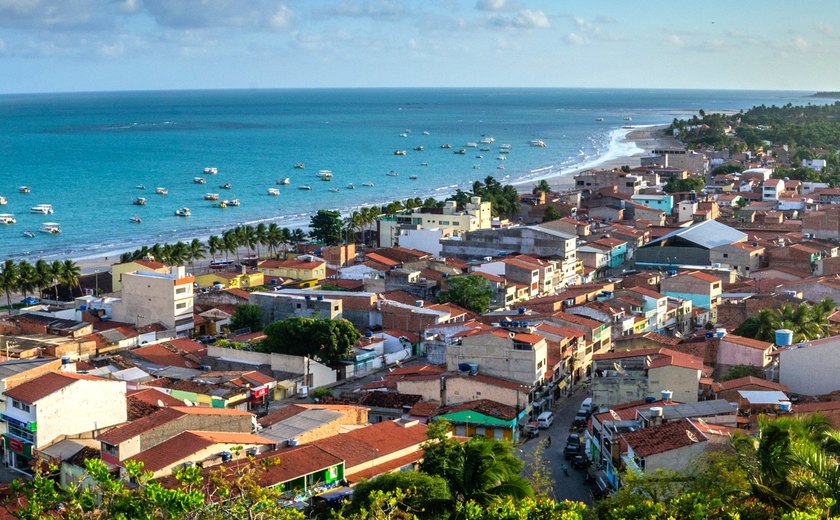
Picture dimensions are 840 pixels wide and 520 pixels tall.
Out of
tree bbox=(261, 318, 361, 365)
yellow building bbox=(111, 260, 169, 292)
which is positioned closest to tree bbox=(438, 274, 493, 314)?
tree bbox=(261, 318, 361, 365)

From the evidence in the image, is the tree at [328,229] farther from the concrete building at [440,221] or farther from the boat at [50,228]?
the boat at [50,228]

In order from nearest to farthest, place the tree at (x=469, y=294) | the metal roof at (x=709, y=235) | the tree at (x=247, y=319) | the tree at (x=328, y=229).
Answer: the tree at (x=247, y=319) → the tree at (x=469, y=294) → the metal roof at (x=709, y=235) → the tree at (x=328, y=229)

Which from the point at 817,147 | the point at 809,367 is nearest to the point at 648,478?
the point at 809,367

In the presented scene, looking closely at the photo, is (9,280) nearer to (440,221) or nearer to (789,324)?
(440,221)

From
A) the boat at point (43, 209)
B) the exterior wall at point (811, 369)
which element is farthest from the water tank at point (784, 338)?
the boat at point (43, 209)

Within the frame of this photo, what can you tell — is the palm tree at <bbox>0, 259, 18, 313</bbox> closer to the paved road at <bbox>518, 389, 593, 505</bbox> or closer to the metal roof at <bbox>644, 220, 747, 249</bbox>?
the paved road at <bbox>518, 389, 593, 505</bbox>
